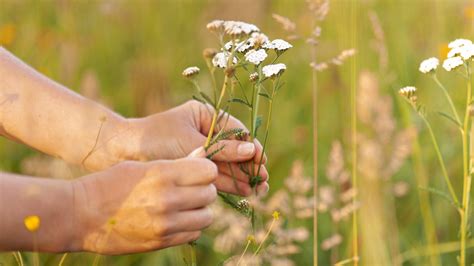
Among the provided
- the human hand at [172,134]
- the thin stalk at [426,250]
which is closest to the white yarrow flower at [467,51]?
the human hand at [172,134]

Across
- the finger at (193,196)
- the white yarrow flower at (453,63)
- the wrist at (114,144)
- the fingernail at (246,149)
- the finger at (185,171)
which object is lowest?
the finger at (193,196)

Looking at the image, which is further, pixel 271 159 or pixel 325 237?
pixel 271 159

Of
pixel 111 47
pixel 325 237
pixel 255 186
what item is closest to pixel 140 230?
pixel 255 186

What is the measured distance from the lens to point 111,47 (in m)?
3.64

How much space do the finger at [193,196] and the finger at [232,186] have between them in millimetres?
245

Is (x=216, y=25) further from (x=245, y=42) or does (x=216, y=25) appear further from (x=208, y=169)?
(x=208, y=169)

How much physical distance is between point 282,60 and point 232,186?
2.06m

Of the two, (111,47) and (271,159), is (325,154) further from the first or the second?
(111,47)

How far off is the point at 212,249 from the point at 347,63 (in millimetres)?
1075

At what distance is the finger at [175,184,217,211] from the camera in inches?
46.1

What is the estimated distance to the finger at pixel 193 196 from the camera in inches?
46.1

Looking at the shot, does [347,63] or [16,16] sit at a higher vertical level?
[16,16]

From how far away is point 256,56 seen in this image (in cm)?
127

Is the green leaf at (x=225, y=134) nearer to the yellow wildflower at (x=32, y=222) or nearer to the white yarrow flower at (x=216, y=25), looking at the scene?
the white yarrow flower at (x=216, y=25)
